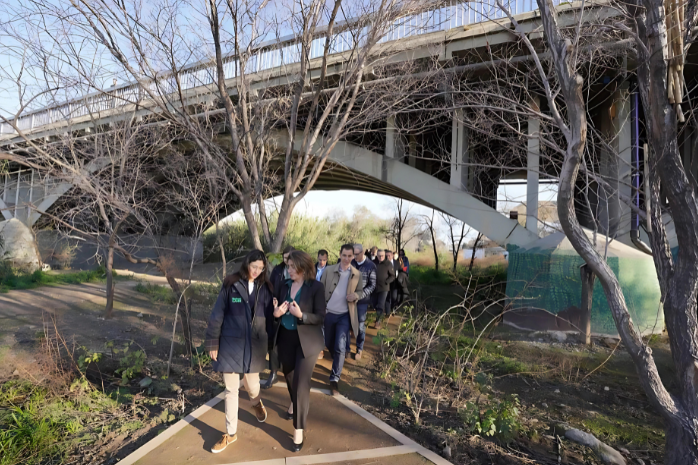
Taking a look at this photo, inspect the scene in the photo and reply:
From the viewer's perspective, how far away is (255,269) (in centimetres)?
339

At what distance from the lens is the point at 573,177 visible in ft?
10.5

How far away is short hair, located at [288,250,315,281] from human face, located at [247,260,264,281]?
0.81ft

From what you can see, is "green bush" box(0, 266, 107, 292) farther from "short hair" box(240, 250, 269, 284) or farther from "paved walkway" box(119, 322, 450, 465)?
"short hair" box(240, 250, 269, 284)

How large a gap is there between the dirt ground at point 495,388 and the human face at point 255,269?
175cm

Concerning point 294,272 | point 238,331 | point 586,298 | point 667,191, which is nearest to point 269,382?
point 238,331

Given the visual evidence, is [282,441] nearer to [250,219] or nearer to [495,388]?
[250,219]

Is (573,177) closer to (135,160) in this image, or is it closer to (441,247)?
(135,160)

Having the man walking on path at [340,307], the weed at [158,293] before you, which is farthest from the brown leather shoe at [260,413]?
the weed at [158,293]

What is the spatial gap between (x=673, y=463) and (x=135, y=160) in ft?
32.5

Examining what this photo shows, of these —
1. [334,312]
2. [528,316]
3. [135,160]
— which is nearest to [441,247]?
[528,316]

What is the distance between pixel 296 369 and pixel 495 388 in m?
3.29

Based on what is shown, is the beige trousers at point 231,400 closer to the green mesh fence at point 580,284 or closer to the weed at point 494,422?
the weed at point 494,422

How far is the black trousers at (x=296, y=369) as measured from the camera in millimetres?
3301

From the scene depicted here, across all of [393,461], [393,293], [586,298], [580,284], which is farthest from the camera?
[393,293]
